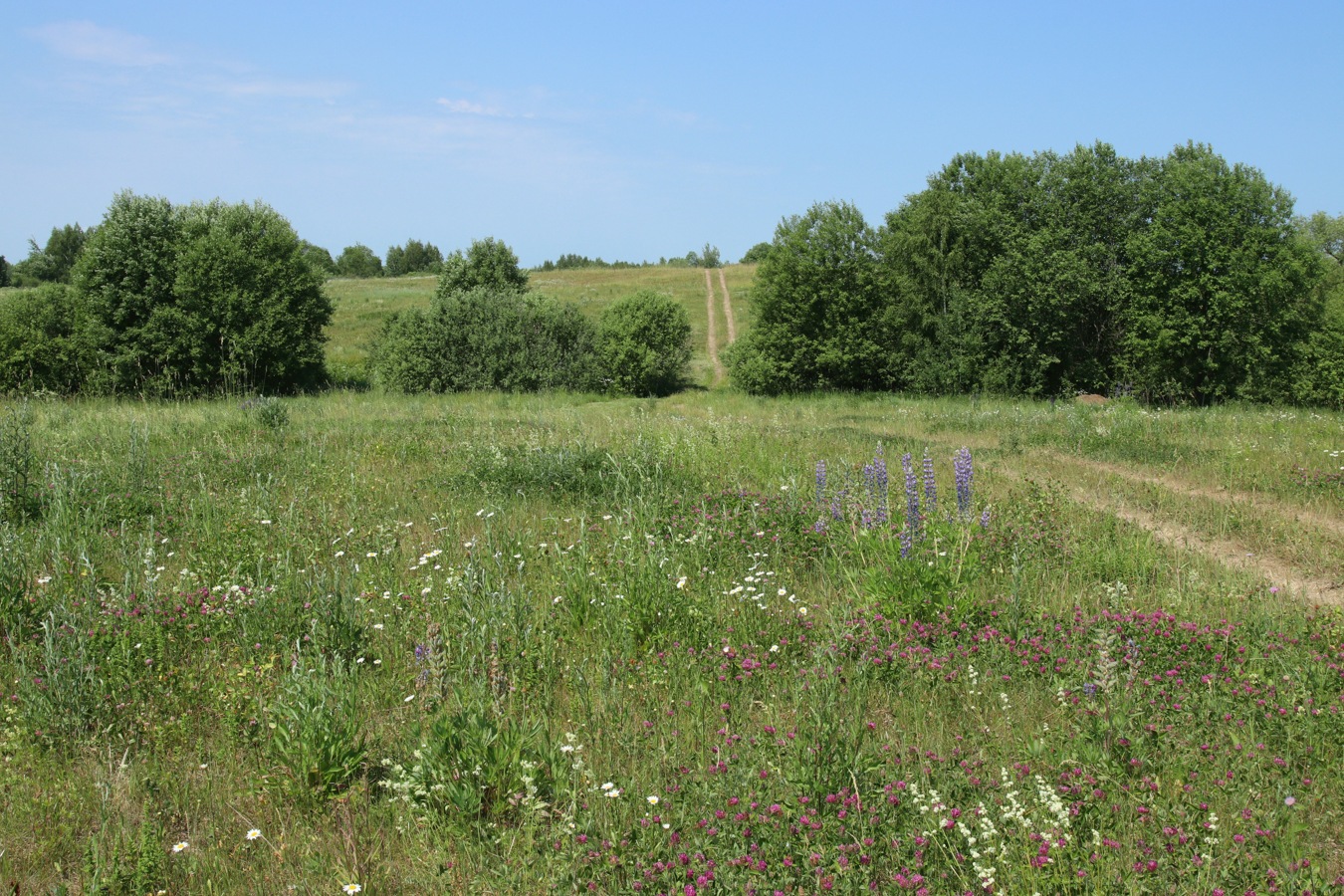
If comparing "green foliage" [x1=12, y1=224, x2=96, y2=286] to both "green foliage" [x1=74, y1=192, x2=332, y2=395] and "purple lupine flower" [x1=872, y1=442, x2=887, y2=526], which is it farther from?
"purple lupine flower" [x1=872, y1=442, x2=887, y2=526]

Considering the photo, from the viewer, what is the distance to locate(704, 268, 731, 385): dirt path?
45.1m

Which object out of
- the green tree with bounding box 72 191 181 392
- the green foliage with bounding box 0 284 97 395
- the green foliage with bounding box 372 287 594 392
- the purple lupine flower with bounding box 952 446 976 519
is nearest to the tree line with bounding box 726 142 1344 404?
the green foliage with bounding box 372 287 594 392

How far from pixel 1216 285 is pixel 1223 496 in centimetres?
2267

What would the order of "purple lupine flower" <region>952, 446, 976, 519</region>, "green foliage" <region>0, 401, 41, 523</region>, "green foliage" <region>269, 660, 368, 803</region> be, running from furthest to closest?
"green foliage" <region>0, 401, 41, 523</region>, "purple lupine flower" <region>952, 446, 976, 519</region>, "green foliage" <region>269, 660, 368, 803</region>

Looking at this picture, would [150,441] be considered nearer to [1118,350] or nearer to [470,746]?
[470,746]

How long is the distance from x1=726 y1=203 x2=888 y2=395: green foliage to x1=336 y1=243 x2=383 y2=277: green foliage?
89.4 meters

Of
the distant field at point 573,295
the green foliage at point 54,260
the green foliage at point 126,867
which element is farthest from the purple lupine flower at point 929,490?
the green foliage at point 54,260

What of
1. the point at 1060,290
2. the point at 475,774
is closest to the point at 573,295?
the point at 1060,290

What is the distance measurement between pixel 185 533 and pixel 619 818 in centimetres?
570

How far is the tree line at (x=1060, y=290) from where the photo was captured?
29359mm

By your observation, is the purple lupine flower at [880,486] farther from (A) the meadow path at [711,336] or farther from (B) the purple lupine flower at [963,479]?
(A) the meadow path at [711,336]

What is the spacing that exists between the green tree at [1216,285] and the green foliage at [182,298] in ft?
101

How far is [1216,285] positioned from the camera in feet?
95.3

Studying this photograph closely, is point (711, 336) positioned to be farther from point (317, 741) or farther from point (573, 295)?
point (317, 741)
